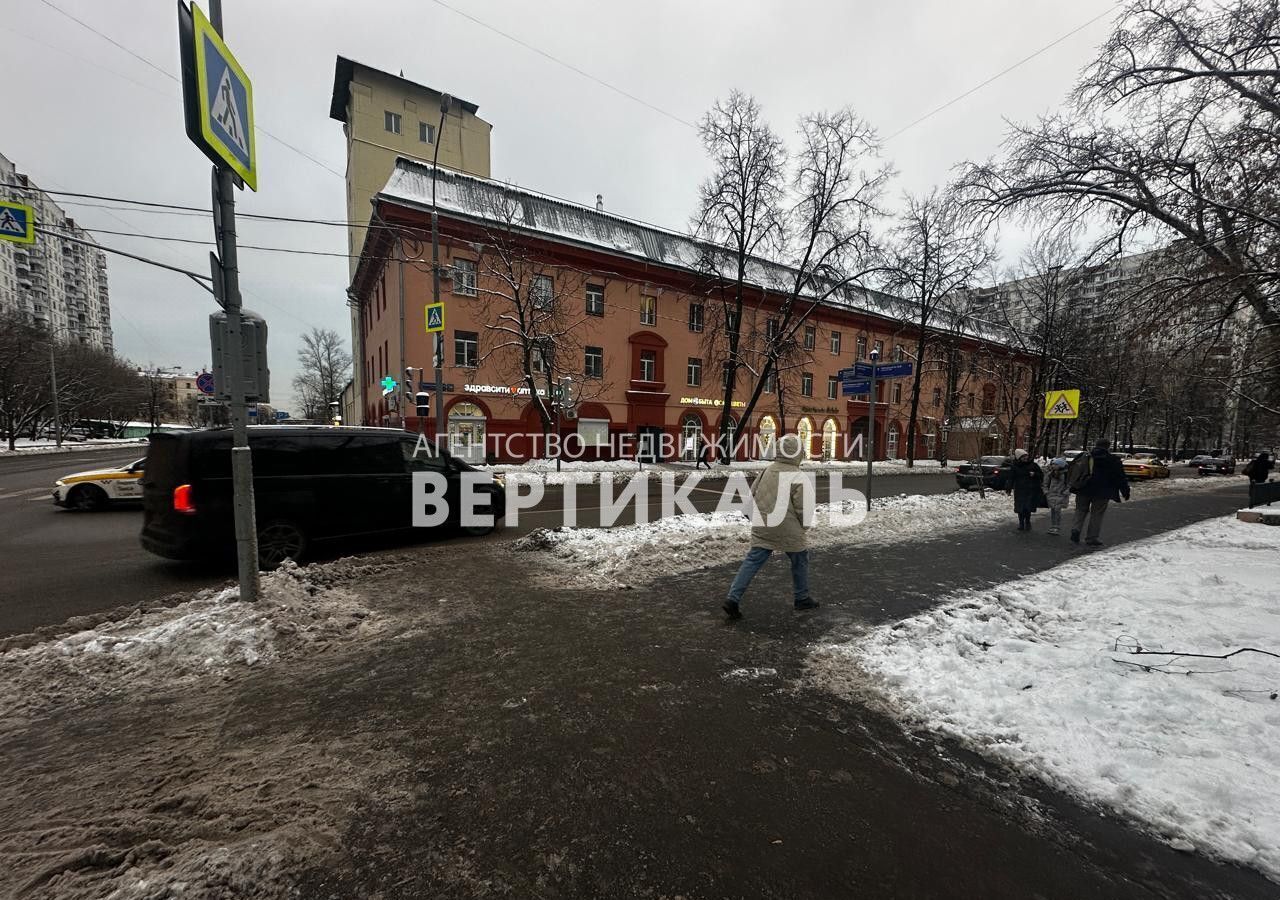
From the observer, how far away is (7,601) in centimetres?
548

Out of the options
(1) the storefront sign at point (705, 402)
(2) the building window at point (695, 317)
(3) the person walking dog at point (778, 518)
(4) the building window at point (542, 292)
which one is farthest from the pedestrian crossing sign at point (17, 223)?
(2) the building window at point (695, 317)

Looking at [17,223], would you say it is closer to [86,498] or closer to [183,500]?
[86,498]

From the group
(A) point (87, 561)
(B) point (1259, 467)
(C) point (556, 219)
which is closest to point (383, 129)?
(C) point (556, 219)

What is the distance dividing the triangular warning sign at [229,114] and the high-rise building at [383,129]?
36.9 meters

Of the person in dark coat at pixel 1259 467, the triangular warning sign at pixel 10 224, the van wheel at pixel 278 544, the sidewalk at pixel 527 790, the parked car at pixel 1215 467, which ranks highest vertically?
the triangular warning sign at pixel 10 224

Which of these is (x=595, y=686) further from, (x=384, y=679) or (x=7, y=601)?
(x=7, y=601)

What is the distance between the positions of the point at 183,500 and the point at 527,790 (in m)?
6.08

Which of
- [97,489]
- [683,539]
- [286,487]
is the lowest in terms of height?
[683,539]

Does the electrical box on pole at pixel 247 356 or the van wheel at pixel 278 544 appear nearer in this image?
the electrical box on pole at pixel 247 356

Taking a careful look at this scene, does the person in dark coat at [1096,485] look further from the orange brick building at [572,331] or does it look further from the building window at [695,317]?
the building window at [695,317]

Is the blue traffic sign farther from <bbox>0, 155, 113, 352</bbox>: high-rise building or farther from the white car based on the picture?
<bbox>0, 155, 113, 352</bbox>: high-rise building

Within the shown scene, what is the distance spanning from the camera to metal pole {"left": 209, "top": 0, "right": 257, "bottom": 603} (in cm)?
468

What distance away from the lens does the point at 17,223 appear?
28.6ft

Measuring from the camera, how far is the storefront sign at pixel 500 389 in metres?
24.3
